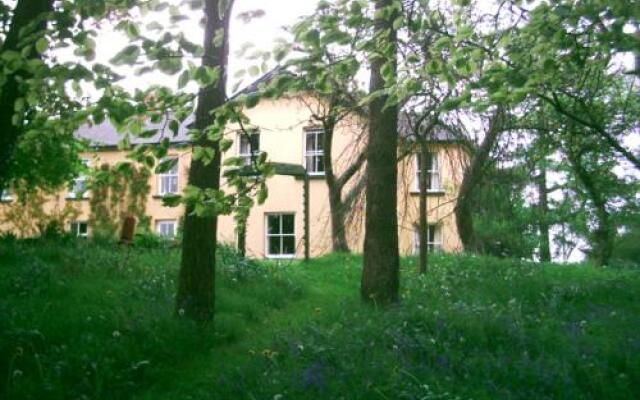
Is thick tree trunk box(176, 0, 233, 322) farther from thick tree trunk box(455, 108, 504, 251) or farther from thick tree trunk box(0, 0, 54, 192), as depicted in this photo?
thick tree trunk box(455, 108, 504, 251)

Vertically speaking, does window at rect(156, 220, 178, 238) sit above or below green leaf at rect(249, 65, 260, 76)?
below

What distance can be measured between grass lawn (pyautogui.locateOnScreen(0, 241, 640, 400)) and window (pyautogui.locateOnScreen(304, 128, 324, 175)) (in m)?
16.5

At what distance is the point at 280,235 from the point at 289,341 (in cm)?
2111

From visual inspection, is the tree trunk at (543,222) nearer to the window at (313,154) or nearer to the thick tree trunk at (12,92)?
the window at (313,154)

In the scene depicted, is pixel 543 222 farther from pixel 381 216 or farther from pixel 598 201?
pixel 381 216

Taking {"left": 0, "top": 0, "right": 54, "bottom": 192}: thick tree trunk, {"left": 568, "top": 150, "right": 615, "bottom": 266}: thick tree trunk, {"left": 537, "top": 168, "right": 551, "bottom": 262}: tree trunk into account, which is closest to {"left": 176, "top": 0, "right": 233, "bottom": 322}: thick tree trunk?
{"left": 0, "top": 0, "right": 54, "bottom": 192}: thick tree trunk

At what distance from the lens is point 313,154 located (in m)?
26.6

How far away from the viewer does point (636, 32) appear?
6.55 metres

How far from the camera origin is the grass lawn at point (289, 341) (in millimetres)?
5355

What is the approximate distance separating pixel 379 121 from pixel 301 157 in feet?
58.6

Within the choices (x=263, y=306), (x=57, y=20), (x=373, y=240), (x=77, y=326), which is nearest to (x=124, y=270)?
(x=263, y=306)

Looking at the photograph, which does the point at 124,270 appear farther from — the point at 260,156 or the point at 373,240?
the point at 260,156

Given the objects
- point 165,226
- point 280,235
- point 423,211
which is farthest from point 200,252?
point 165,226

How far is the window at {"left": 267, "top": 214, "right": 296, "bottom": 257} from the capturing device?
27.5m
